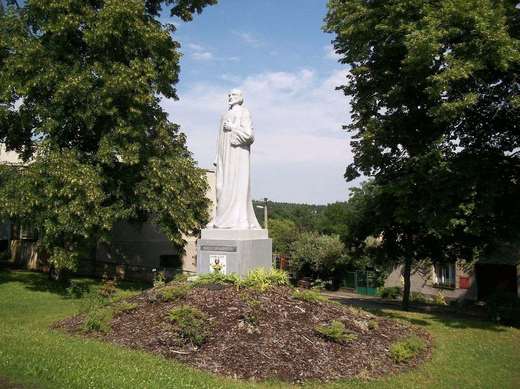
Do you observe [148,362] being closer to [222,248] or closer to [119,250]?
[222,248]

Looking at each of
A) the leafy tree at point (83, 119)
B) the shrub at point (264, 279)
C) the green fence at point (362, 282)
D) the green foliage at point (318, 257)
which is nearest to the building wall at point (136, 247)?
the leafy tree at point (83, 119)

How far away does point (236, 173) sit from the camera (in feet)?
41.5

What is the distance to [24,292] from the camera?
1792 cm

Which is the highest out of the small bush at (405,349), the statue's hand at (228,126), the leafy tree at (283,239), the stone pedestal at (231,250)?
the statue's hand at (228,126)

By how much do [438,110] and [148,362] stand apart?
9.97 meters

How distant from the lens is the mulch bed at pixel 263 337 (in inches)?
324

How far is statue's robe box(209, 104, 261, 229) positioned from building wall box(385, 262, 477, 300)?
17.6 m

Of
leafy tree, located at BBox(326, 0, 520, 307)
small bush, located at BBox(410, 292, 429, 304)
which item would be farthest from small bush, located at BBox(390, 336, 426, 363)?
small bush, located at BBox(410, 292, 429, 304)

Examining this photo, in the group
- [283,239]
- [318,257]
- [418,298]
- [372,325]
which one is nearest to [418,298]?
[418,298]

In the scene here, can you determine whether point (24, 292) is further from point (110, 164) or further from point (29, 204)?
point (110, 164)

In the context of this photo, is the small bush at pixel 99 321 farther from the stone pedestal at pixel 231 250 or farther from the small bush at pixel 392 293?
the small bush at pixel 392 293

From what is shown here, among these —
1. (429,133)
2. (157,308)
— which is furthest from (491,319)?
(157,308)

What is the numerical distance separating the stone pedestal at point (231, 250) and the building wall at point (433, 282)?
17525mm

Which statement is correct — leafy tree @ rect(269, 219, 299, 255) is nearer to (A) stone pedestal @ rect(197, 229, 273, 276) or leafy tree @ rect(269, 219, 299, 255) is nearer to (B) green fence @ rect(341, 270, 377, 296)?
(B) green fence @ rect(341, 270, 377, 296)
